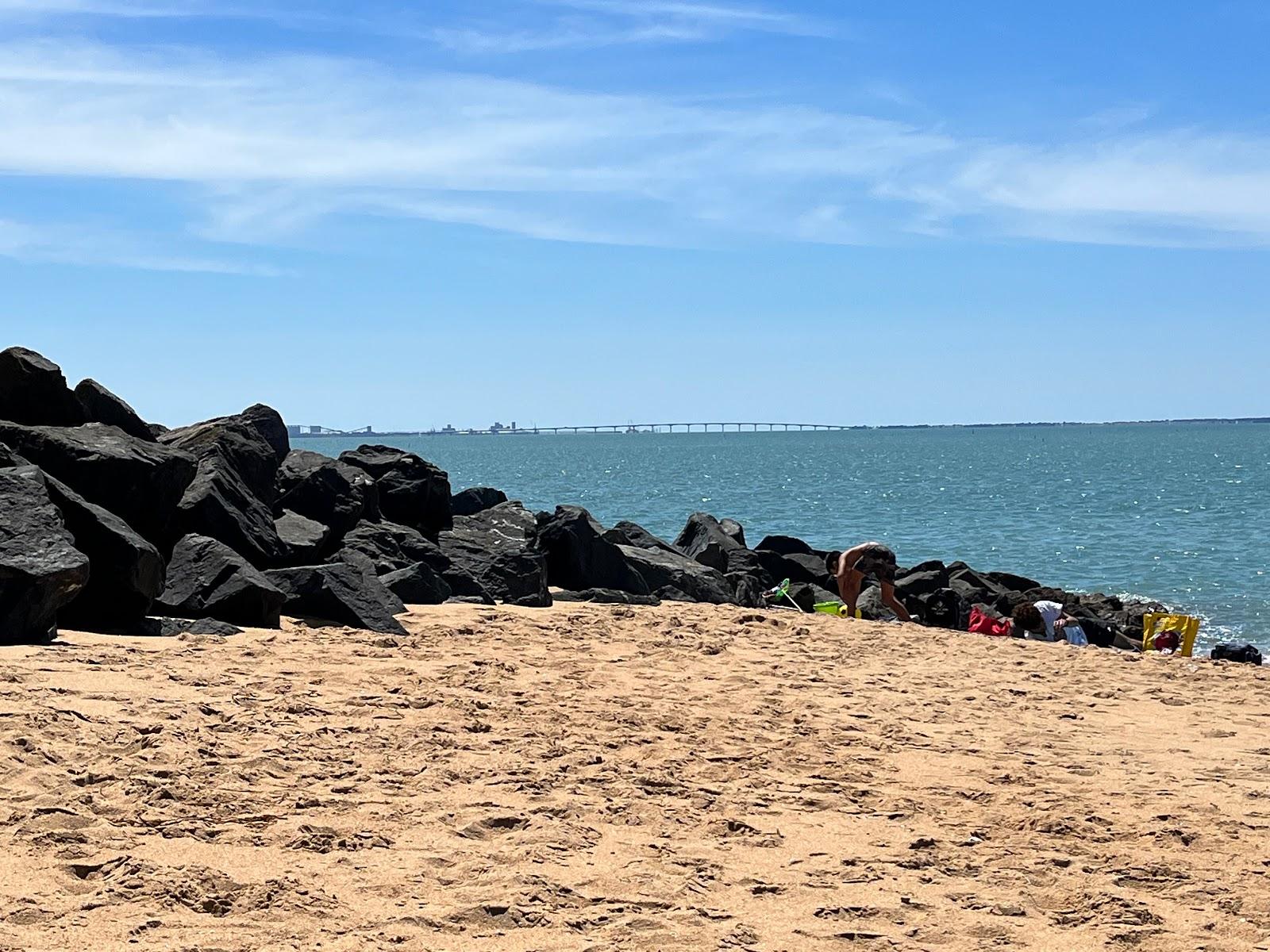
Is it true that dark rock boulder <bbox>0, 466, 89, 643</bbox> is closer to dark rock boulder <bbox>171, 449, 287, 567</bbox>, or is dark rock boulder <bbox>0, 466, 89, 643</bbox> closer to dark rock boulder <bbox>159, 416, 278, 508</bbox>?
dark rock boulder <bbox>171, 449, 287, 567</bbox>

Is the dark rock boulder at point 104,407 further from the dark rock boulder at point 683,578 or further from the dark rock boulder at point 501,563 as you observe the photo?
the dark rock boulder at point 683,578

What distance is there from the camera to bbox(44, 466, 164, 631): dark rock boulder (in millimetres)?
9430

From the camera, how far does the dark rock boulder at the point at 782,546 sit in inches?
910

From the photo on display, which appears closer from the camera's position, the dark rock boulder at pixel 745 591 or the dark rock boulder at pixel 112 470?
the dark rock boulder at pixel 112 470

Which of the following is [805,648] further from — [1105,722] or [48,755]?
[48,755]

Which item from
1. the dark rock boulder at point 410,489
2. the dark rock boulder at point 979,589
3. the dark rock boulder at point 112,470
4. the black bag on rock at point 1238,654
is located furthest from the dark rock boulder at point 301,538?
the black bag on rock at point 1238,654

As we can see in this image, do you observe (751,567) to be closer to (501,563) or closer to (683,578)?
(683,578)

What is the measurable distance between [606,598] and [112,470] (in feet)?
18.9

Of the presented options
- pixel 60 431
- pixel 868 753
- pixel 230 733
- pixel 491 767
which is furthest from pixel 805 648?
pixel 60 431

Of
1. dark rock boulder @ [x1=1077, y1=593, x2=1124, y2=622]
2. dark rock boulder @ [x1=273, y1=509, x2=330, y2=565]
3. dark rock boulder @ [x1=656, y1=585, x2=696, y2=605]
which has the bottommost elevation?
dark rock boulder @ [x1=1077, y1=593, x2=1124, y2=622]

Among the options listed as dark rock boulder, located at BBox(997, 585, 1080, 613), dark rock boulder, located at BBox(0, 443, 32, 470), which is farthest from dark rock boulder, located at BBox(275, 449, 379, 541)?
dark rock boulder, located at BBox(997, 585, 1080, 613)

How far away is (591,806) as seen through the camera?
6.43 m

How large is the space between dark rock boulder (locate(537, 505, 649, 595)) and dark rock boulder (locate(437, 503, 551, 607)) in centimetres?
28

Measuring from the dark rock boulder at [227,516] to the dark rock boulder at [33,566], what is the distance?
244 centimetres
